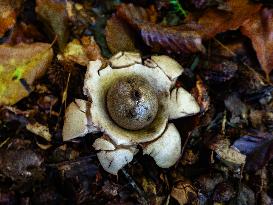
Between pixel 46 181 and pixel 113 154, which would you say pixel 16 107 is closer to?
pixel 46 181

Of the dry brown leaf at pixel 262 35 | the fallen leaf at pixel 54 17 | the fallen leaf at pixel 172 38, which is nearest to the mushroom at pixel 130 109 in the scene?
the fallen leaf at pixel 172 38

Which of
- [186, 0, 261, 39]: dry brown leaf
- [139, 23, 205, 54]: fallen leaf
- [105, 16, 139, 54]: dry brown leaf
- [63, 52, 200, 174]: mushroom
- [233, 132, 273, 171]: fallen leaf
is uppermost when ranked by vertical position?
[186, 0, 261, 39]: dry brown leaf

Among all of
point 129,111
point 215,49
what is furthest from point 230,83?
point 129,111

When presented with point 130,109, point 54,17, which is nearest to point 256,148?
point 130,109

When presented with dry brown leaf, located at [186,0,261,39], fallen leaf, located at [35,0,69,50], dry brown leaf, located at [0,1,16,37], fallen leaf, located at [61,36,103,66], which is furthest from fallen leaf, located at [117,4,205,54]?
dry brown leaf, located at [0,1,16,37]

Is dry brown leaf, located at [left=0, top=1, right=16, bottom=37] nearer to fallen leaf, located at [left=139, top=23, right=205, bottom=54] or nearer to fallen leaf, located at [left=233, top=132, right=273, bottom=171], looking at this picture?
fallen leaf, located at [left=139, top=23, right=205, bottom=54]
